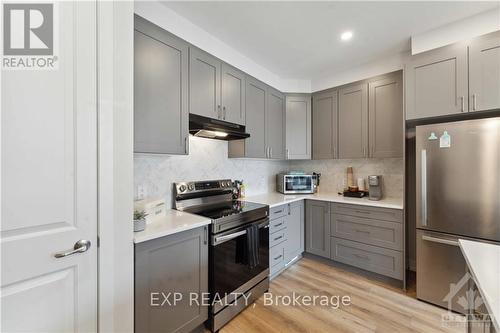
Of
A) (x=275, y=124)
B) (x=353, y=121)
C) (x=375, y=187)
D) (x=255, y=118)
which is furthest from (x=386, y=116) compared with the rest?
(x=255, y=118)

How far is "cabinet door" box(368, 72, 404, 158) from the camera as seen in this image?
96.3 inches

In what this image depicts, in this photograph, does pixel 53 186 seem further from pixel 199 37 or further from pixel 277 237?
pixel 277 237

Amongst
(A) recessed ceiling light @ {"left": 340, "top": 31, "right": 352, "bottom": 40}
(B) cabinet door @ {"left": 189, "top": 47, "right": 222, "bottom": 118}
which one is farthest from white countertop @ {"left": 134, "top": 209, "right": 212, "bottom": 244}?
(A) recessed ceiling light @ {"left": 340, "top": 31, "right": 352, "bottom": 40}

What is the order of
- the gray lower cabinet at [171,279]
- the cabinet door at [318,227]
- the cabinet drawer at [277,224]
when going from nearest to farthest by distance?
the gray lower cabinet at [171,279] < the cabinet drawer at [277,224] < the cabinet door at [318,227]

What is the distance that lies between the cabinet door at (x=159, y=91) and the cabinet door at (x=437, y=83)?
2.25m

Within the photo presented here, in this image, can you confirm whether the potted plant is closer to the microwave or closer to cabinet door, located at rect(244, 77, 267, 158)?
cabinet door, located at rect(244, 77, 267, 158)

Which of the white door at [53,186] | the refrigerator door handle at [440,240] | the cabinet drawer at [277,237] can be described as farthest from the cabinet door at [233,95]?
the refrigerator door handle at [440,240]

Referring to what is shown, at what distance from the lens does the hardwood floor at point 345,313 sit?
67.8 inches

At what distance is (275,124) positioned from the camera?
9.80 ft

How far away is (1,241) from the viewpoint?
0.86 meters

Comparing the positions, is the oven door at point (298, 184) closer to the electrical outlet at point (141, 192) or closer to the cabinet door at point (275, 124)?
the cabinet door at point (275, 124)

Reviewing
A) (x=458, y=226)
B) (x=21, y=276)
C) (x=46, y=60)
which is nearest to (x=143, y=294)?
(x=21, y=276)

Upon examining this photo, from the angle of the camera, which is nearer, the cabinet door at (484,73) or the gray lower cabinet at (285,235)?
the cabinet door at (484,73)

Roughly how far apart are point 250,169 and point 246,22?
1770mm
